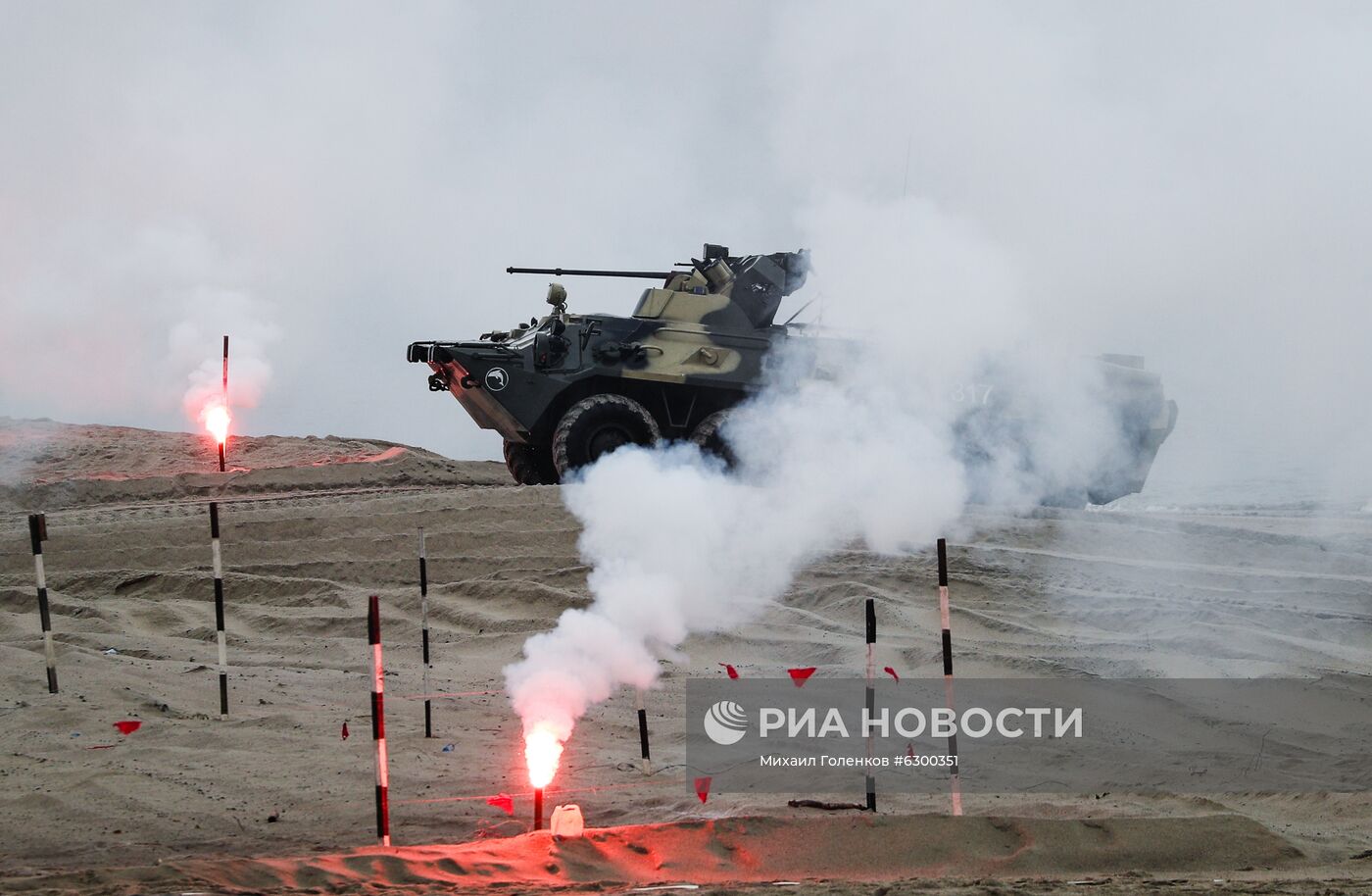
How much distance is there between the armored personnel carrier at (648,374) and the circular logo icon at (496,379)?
12 mm

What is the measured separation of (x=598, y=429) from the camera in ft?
Result: 62.5

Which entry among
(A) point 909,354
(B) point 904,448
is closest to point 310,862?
(B) point 904,448

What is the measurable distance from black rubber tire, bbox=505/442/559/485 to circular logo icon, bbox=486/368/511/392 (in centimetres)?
189

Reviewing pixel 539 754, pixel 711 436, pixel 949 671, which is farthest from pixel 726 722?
pixel 711 436

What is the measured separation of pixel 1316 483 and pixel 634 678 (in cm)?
2546

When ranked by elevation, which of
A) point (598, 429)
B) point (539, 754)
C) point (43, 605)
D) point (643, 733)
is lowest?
A: point (643, 733)

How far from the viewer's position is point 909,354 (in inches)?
662

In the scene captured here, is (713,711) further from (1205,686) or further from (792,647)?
(1205,686)

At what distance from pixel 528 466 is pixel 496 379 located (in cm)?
235

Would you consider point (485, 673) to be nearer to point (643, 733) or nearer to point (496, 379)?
point (643, 733)

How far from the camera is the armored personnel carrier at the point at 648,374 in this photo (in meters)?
19.1

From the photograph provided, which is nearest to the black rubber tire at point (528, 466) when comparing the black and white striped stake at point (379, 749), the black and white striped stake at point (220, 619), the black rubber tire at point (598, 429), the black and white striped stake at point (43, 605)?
the black rubber tire at point (598, 429)

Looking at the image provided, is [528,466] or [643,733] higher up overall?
[528,466]

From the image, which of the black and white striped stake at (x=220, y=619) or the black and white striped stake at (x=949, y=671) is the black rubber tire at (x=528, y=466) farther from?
the black and white striped stake at (x=949, y=671)
